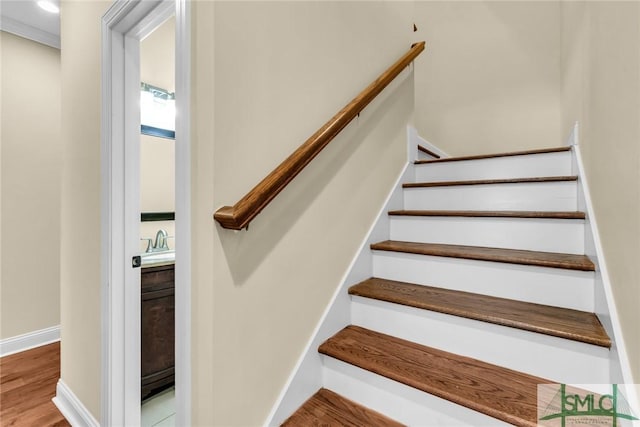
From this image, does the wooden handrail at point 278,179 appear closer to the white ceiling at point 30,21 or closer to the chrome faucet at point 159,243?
the chrome faucet at point 159,243

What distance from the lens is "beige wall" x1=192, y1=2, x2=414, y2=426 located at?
36.9 inches

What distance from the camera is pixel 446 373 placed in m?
1.12

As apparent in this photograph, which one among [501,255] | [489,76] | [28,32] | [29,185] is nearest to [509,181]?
[501,255]

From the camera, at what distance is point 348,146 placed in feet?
5.03

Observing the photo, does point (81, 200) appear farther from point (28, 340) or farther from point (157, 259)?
point (28, 340)

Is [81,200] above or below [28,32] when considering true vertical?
below

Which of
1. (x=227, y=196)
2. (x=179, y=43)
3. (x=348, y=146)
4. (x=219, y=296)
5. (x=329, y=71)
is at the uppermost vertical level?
(x=329, y=71)

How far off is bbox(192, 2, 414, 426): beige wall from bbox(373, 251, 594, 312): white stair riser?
0.28 meters

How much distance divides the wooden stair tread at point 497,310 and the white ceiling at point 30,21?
2.75 meters

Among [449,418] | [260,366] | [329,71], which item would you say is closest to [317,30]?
[329,71]

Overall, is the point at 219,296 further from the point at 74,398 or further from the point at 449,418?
the point at 74,398

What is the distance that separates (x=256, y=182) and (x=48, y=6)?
2.28 meters

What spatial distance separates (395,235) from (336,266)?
0.57 meters

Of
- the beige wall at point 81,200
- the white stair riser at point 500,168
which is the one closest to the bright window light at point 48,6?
the beige wall at point 81,200
